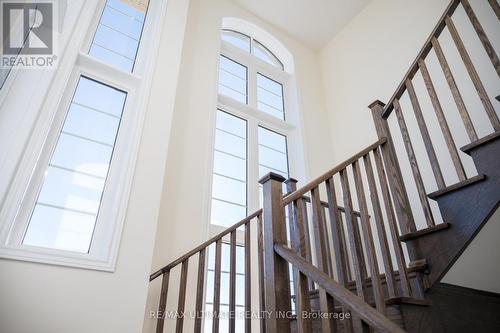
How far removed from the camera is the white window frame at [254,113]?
3.73 metres

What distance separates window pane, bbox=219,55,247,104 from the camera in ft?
13.7

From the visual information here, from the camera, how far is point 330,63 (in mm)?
5281

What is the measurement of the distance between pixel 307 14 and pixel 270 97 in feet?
5.16

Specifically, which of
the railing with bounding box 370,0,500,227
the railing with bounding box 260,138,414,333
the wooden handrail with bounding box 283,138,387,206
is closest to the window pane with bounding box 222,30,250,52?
the railing with bounding box 370,0,500,227

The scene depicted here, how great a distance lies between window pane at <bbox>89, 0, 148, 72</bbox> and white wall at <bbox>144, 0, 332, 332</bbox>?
59 cm

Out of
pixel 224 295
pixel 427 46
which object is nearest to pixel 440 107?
pixel 427 46

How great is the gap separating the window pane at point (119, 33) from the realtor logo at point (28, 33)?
1.30ft

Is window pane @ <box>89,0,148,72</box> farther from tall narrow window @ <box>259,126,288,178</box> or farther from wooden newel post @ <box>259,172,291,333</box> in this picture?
wooden newel post @ <box>259,172,291,333</box>

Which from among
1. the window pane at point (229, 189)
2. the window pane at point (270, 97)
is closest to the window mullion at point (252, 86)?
the window pane at point (270, 97)

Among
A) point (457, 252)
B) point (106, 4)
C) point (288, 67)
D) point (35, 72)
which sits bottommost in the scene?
point (457, 252)

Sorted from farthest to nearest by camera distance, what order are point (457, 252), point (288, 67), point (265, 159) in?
point (288, 67)
point (265, 159)
point (457, 252)

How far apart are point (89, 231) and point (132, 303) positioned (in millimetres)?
643

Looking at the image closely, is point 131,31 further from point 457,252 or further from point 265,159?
point 457,252

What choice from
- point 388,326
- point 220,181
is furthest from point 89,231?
point 388,326
